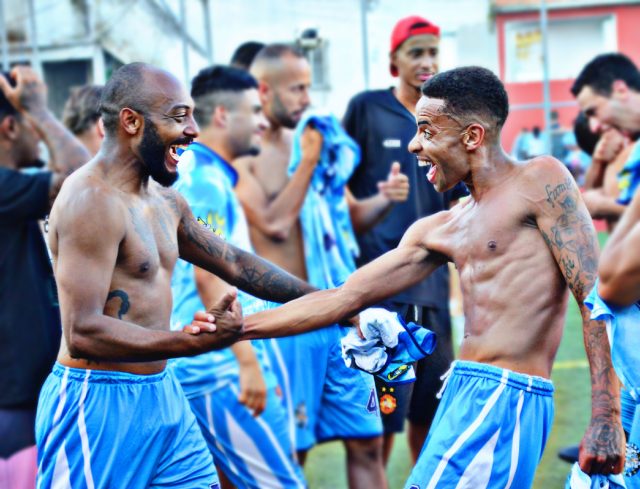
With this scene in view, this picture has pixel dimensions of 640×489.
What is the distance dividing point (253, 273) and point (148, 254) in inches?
25.3

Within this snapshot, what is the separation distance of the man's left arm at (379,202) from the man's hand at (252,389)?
4.03ft

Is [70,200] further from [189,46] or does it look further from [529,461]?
[189,46]

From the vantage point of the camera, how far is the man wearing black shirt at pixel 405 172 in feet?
17.5

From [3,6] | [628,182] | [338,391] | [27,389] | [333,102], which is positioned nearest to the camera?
[27,389]

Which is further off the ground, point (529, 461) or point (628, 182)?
point (628, 182)

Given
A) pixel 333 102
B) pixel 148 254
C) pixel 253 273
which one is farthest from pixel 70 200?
pixel 333 102

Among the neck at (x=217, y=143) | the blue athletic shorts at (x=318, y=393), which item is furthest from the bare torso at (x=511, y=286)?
the neck at (x=217, y=143)

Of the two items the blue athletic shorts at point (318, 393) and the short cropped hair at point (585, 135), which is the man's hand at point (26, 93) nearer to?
the blue athletic shorts at point (318, 393)

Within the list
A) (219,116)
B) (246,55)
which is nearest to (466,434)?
(219,116)

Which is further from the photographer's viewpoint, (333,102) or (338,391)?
(333,102)

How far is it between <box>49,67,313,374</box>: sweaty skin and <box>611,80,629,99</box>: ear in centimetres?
364

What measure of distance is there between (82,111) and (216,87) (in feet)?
2.65

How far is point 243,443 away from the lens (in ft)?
15.3

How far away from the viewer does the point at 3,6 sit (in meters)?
11.6
